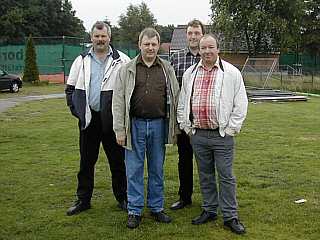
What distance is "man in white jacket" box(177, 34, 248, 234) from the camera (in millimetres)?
4539

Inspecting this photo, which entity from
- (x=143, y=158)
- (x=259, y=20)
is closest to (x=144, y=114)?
(x=143, y=158)

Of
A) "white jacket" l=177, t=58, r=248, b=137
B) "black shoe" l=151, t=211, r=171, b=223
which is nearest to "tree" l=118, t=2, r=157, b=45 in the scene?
"black shoe" l=151, t=211, r=171, b=223

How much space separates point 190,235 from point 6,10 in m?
54.3

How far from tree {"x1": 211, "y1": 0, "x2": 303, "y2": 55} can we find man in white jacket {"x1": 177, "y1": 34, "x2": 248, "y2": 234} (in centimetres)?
3970

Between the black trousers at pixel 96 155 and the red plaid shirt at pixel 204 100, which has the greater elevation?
the red plaid shirt at pixel 204 100

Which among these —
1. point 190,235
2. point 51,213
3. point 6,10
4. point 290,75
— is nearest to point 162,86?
point 190,235

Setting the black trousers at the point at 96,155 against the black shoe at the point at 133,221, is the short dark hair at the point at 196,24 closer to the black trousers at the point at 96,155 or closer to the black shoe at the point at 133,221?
the black trousers at the point at 96,155

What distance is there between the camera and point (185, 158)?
211 inches

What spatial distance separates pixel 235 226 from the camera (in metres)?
4.67

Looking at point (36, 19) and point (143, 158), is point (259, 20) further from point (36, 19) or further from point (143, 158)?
point (143, 158)

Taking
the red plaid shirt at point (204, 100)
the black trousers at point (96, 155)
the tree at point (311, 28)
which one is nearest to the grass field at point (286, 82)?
the tree at point (311, 28)

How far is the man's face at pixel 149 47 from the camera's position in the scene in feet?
15.2

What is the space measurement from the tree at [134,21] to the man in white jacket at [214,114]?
6986 centimetres

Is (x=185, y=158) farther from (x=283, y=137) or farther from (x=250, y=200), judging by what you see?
(x=283, y=137)
